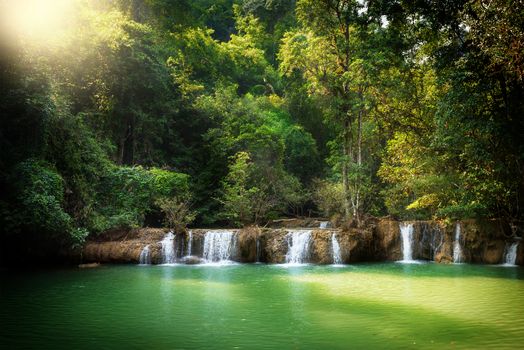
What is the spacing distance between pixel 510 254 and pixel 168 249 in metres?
14.4

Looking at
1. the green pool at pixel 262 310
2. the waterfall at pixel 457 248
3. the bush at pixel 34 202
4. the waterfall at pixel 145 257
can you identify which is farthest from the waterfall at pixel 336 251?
the bush at pixel 34 202

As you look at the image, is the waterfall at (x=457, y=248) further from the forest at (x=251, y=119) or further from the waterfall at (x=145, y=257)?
the waterfall at (x=145, y=257)

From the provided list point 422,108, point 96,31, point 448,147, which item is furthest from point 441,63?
point 96,31

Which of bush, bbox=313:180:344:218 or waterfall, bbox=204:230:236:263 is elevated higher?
bush, bbox=313:180:344:218

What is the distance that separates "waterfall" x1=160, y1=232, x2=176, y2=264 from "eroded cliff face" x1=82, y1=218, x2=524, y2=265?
132 mm

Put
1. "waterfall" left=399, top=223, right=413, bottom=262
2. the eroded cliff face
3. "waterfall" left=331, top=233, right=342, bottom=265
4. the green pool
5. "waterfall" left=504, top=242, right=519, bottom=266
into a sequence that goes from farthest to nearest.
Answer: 1. "waterfall" left=399, top=223, right=413, bottom=262
2. "waterfall" left=331, top=233, right=342, bottom=265
3. the eroded cliff face
4. "waterfall" left=504, top=242, right=519, bottom=266
5. the green pool

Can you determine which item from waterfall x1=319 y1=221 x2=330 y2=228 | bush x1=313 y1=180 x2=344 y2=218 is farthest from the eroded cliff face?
bush x1=313 y1=180 x2=344 y2=218

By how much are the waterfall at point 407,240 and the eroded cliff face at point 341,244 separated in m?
0.15

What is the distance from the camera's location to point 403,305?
10.4 metres

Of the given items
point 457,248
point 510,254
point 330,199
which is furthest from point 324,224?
point 510,254

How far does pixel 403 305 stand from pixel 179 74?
80.7 ft

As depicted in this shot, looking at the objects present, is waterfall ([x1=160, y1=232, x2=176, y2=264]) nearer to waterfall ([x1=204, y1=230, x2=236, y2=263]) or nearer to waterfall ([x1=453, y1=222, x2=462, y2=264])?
waterfall ([x1=204, y1=230, x2=236, y2=263])

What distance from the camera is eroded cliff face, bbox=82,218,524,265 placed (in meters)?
19.6

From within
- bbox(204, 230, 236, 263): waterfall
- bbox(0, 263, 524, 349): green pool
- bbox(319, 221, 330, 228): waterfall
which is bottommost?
bbox(0, 263, 524, 349): green pool
